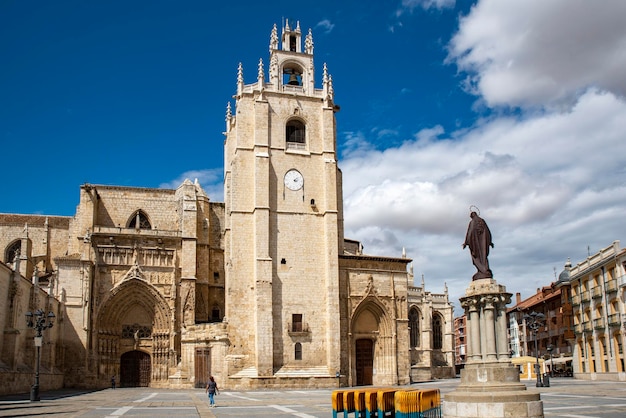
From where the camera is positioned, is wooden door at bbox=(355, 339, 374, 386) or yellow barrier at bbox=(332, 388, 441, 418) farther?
wooden door at bbox=(355, 339, 374, 386)

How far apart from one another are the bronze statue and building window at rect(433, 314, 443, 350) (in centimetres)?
4139

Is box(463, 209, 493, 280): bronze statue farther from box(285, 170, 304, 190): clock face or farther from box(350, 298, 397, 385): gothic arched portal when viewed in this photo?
box(285, 170, 304, 190): clock face

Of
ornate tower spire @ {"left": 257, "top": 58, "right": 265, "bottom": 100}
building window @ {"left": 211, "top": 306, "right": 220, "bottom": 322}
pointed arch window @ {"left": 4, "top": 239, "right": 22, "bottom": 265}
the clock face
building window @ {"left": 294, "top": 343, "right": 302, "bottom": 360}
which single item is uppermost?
ornate tower spire @ {"left": 257, "top": 58, "right": 265, "bottom": 100}

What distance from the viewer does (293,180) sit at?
36188 millimetres

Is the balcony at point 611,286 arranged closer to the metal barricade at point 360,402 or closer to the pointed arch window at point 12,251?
the metal barricade at point 360,402

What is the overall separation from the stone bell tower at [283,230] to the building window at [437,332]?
19367mm

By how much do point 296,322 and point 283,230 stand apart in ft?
16.0

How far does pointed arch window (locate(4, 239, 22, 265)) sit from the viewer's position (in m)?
39.6

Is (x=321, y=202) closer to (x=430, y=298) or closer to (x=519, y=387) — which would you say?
(x=430, y=298)

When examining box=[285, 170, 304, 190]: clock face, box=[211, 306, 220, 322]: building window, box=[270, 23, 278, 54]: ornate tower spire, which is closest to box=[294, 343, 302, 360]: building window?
box=[211, 306, 220, 322]: building window

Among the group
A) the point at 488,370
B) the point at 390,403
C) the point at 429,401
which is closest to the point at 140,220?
the point at 390,403

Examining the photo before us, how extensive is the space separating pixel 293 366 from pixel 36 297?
12.7 m

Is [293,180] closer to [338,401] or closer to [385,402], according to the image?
[338,401]

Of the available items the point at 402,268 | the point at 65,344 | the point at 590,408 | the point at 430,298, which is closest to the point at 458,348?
the point at 430,298
